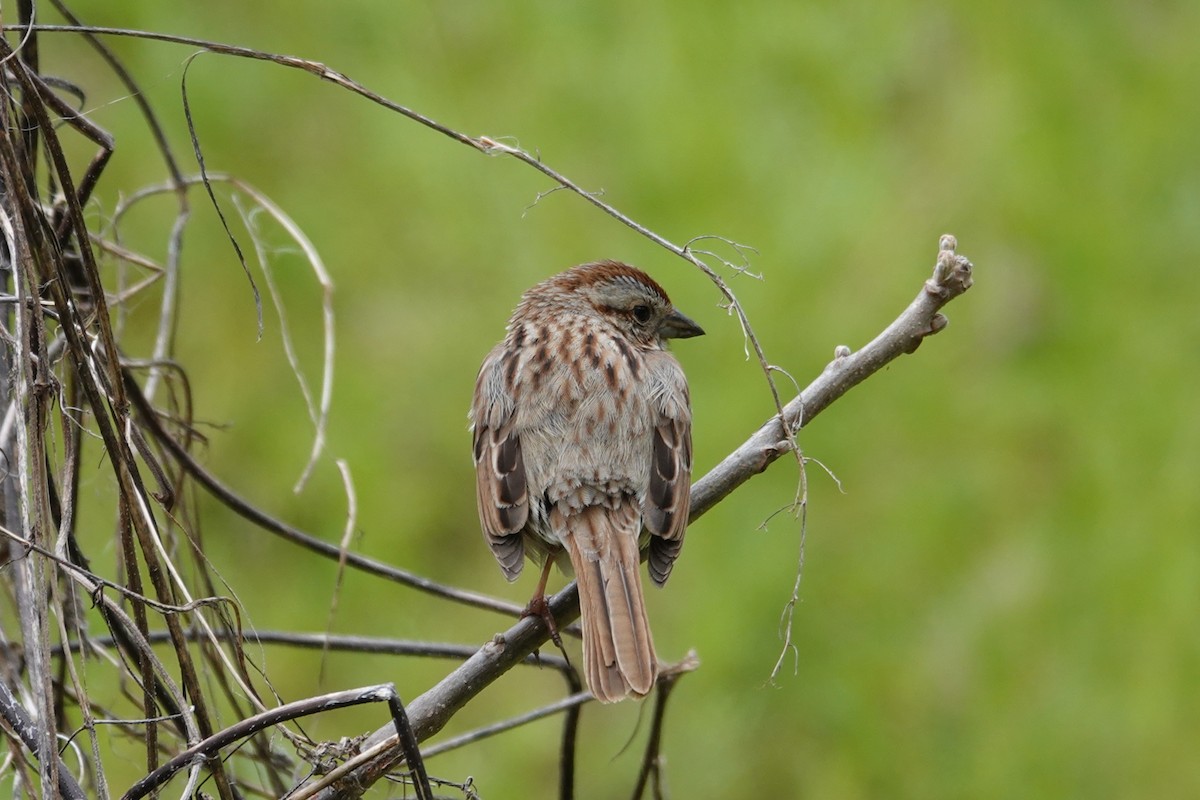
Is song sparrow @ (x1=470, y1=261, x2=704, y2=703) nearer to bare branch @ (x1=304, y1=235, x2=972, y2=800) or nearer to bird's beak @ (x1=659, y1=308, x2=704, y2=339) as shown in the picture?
bird's beak @ (x1=659, y1=308, x2=704, y2=339)

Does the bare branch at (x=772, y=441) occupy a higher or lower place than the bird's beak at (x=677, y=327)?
lower

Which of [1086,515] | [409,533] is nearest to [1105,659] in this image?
[1086,515]

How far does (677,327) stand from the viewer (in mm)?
4613

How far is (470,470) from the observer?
666 cm

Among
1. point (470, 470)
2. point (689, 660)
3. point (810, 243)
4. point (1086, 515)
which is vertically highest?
point (810, 243)

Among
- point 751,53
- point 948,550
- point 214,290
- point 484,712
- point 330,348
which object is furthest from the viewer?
point 751,53

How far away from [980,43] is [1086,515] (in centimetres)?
287

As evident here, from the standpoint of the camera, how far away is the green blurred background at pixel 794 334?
5.93 m

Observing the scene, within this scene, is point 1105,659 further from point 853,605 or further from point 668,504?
point 668,504

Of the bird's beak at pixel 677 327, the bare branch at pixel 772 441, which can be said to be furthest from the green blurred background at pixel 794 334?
the bare branch at pixel 772 441

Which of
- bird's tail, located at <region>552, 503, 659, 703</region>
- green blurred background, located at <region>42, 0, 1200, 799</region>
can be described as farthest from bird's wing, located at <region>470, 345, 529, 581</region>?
green blurred background, located at <region>42, 0, 1200, 799</region>

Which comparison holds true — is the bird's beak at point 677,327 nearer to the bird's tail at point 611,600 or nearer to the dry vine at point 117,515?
the bird's tail at point 611,600

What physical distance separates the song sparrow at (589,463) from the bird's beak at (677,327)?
0.69ft

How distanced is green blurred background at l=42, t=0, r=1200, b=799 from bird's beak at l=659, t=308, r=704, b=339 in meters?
1.39
